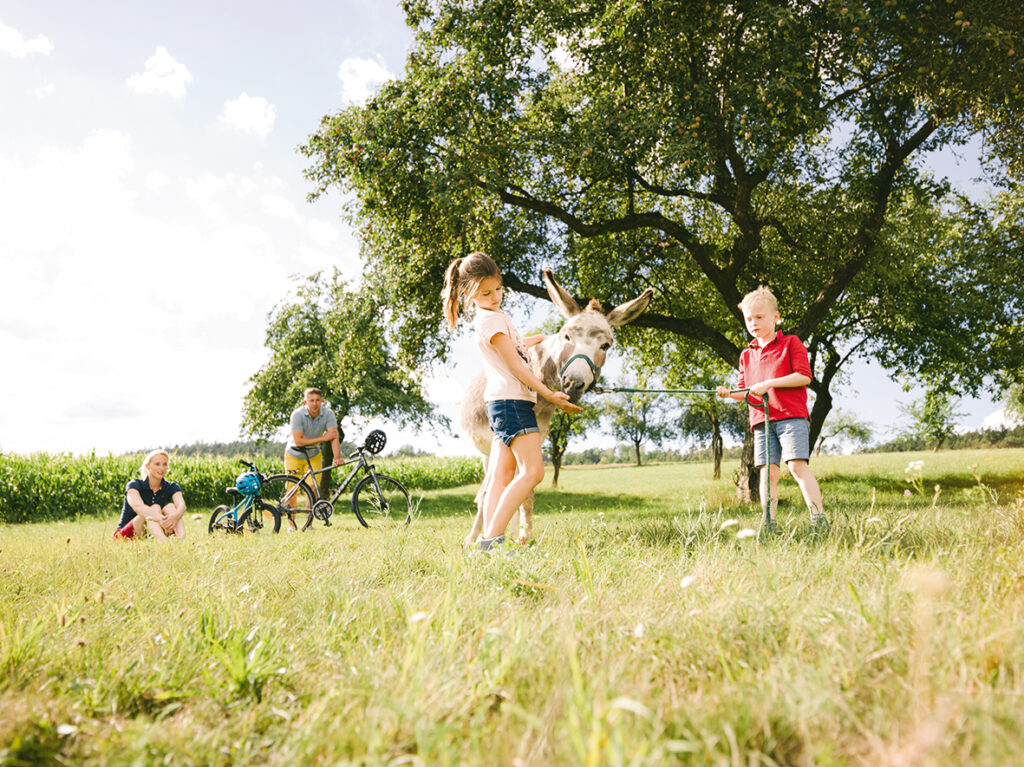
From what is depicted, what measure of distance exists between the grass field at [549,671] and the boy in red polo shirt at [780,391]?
1.88 meters

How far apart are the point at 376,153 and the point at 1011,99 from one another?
1079cm

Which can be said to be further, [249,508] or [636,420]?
[636,420]

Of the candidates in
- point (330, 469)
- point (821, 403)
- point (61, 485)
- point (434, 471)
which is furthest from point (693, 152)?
point (434, 471)

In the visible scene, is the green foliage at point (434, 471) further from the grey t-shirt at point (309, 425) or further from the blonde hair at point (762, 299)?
the blonde hair at point (762, 299)

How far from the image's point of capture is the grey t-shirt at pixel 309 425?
396 inches

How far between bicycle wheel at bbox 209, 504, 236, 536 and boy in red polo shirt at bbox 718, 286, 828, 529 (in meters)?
7.54

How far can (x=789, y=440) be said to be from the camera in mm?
5090

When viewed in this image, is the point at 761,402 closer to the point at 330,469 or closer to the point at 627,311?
the point at 627,311

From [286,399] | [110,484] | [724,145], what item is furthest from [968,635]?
[286,399]

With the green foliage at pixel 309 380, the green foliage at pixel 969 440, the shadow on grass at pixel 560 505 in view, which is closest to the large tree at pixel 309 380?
the green foliage at pixel 309 380

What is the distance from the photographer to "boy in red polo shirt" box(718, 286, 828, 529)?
4988 millimetres

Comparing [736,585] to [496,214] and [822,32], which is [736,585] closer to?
[822,32]

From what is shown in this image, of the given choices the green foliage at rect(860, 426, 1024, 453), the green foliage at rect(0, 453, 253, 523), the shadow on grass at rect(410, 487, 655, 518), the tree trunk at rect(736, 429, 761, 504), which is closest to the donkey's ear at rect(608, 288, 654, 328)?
the shadow on grass at rect(410, 487, 655, 518)

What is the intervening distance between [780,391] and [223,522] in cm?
830
